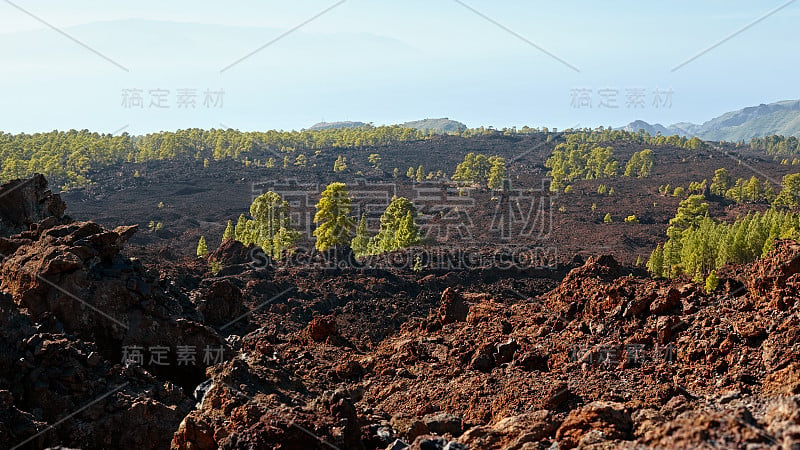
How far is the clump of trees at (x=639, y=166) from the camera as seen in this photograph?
86.3 meters

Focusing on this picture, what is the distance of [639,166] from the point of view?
89.1 meters

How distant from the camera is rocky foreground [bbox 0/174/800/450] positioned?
8695 mm

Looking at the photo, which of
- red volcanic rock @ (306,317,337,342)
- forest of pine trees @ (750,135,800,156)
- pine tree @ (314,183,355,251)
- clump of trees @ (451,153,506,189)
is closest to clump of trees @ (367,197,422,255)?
pine tree @ (314,183,355,251)

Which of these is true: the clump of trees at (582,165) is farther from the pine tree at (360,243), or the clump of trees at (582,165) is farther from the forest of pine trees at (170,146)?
the pine tree at (360,243)

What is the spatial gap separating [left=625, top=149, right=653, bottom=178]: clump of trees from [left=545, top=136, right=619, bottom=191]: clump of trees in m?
1.87

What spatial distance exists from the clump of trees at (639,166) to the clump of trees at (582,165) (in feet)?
6.15

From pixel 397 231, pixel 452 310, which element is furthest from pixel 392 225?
pixel 452 310

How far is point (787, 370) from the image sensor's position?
31.0ft

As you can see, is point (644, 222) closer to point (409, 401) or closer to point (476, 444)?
point (409, 401)

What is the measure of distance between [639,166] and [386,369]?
8224 cm

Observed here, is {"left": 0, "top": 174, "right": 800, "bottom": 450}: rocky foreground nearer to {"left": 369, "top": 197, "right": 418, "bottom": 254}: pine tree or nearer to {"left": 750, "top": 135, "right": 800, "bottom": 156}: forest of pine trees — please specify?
{"left": 369, "top": 197, "right": 418, "bottom": 254}: pine tree

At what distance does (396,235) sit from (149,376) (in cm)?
2628

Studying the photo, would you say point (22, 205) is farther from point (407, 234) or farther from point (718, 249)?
point (718, 249)

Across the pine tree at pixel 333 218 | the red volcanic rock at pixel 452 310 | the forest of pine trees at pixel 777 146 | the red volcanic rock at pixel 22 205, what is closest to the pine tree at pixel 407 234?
the pine tree at pixel 333 218
